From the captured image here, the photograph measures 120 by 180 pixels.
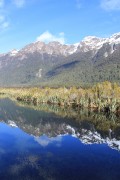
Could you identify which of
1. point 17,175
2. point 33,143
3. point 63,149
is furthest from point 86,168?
point 33,143

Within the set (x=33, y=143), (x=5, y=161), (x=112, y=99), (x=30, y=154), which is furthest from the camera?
(x=112, y=99)

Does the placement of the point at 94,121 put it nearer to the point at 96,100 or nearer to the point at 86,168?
the point at 96,100

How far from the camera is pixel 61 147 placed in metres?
89.8

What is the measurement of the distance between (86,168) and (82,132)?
4677 cm

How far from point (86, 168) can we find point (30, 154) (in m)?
17.2

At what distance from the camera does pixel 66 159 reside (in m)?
75.4

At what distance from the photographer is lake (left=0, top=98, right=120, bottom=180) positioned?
64.4 meters

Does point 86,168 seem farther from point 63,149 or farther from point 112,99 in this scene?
point 112,99

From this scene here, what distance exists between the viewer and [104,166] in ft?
226

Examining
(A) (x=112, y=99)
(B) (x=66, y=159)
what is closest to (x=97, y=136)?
(B) (x=66, y=159)

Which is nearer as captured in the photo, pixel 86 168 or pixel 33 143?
pixel 86 168

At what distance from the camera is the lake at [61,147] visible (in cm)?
6444

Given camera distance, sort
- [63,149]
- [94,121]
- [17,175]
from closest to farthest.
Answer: [17,175] < [63,149] < [94,121]

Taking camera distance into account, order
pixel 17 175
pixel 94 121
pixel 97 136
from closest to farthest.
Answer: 1. pixel 17 175
2. pixel 97 136
3. pixel 94 121
